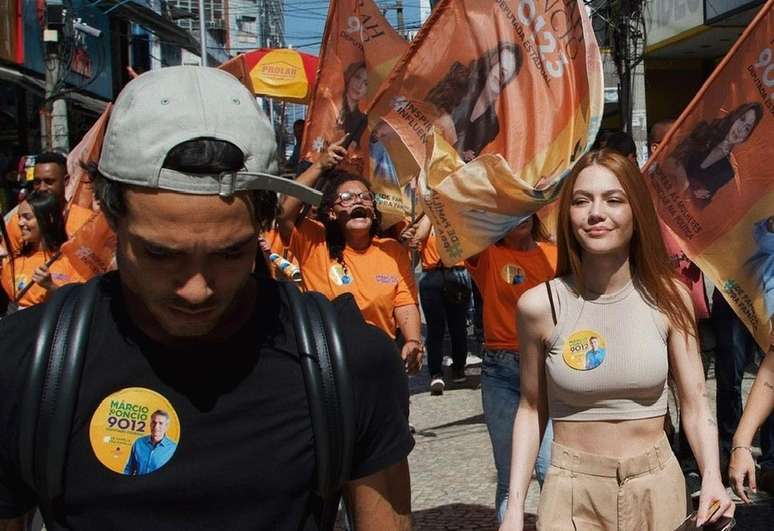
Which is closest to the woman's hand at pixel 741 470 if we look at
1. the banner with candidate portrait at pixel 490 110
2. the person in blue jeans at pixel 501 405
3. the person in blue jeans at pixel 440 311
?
the person in blue jeans at pixel 501 405

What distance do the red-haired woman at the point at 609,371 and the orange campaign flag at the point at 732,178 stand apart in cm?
77

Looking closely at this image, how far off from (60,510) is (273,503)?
0.34m

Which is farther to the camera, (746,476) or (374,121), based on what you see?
(374,121)

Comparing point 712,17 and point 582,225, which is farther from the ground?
point 712,17

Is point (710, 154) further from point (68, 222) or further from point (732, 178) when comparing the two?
point (68, 222)

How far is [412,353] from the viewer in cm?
566

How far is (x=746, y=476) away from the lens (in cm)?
356

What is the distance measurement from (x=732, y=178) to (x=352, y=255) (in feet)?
6.64

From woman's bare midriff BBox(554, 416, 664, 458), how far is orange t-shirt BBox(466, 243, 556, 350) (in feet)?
4.63

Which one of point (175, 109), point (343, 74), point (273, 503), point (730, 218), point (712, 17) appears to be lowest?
point (273, 503)

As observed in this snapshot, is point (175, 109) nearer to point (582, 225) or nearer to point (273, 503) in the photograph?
point (273, 503)

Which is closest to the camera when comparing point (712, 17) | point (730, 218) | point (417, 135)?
point (730, 218)

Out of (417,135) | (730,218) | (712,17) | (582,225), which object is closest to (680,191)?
(730,218)

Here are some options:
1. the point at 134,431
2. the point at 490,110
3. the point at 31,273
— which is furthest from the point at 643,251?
the point at 31,273
